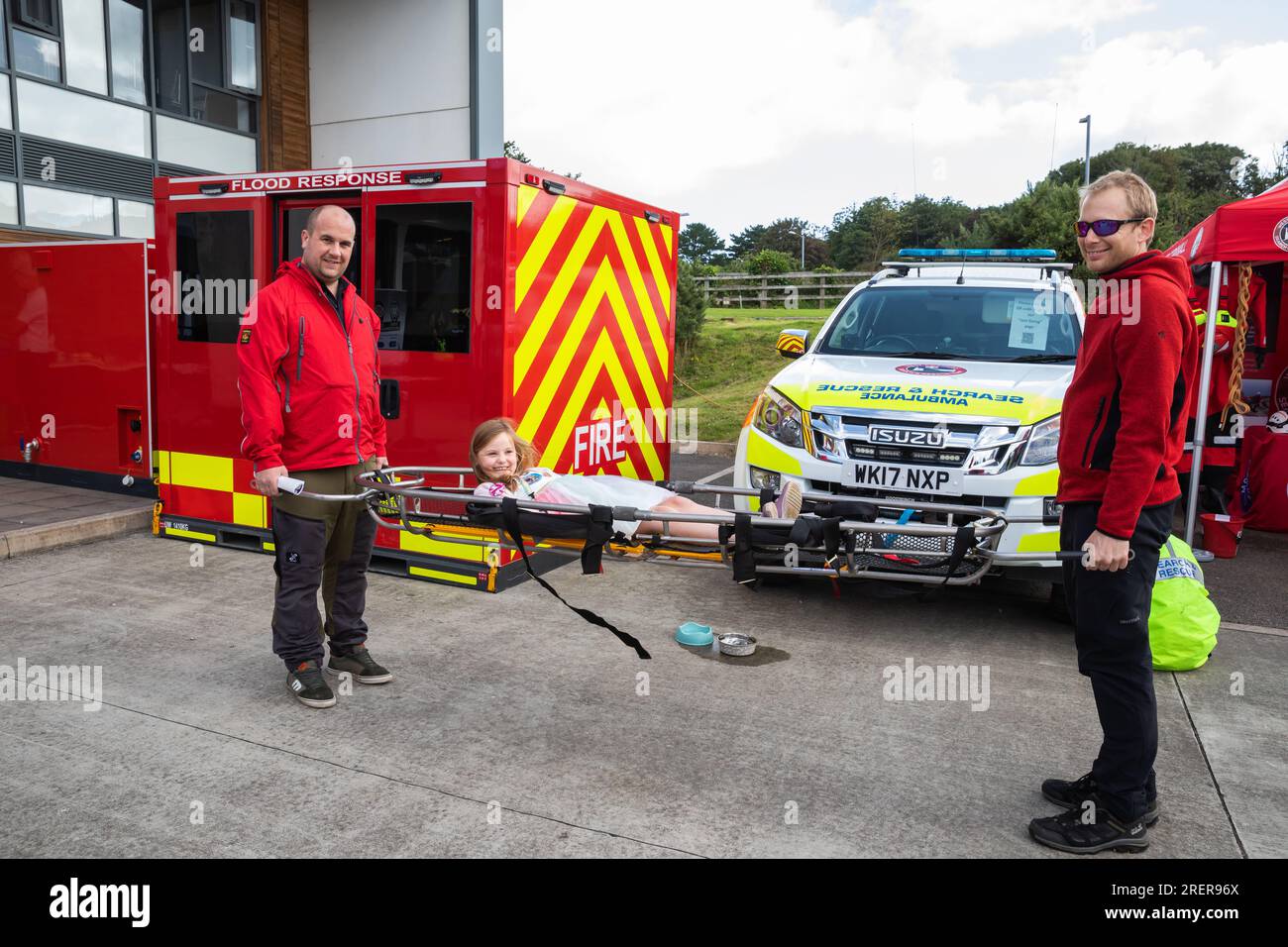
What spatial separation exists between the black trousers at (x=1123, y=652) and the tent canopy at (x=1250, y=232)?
4.93 meters

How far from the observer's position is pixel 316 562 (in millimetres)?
4098

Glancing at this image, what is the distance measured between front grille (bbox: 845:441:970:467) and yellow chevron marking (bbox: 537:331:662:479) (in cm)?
197

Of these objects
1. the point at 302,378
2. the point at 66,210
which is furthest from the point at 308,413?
the point at 66,210

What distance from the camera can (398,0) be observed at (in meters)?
12.7

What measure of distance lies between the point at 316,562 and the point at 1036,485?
11.1 ft

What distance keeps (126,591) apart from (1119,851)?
5.23m

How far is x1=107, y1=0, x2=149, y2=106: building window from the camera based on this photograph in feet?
37.1

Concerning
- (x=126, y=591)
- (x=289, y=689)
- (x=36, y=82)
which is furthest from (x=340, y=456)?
(x=36, y=82)

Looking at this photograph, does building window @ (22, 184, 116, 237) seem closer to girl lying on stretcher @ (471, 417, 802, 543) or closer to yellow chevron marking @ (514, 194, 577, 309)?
yellow chevron marking @ (514, 194, 577, 309)

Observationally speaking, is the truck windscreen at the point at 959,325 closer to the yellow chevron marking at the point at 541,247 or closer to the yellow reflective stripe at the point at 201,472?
the yellow chevron marking at the point at 541,247

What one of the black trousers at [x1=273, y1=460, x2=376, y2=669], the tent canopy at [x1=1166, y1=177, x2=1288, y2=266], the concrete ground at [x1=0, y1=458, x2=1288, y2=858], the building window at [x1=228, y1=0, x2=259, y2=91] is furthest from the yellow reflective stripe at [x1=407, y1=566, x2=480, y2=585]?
the building window at [x1=228, y1=0, x2=259, y2=91]

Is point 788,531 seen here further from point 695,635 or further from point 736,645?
point 695,635

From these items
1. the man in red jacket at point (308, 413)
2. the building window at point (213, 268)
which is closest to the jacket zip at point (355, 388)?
the man in red jacket at point (308, 413)

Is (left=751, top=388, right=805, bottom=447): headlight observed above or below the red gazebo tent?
below
